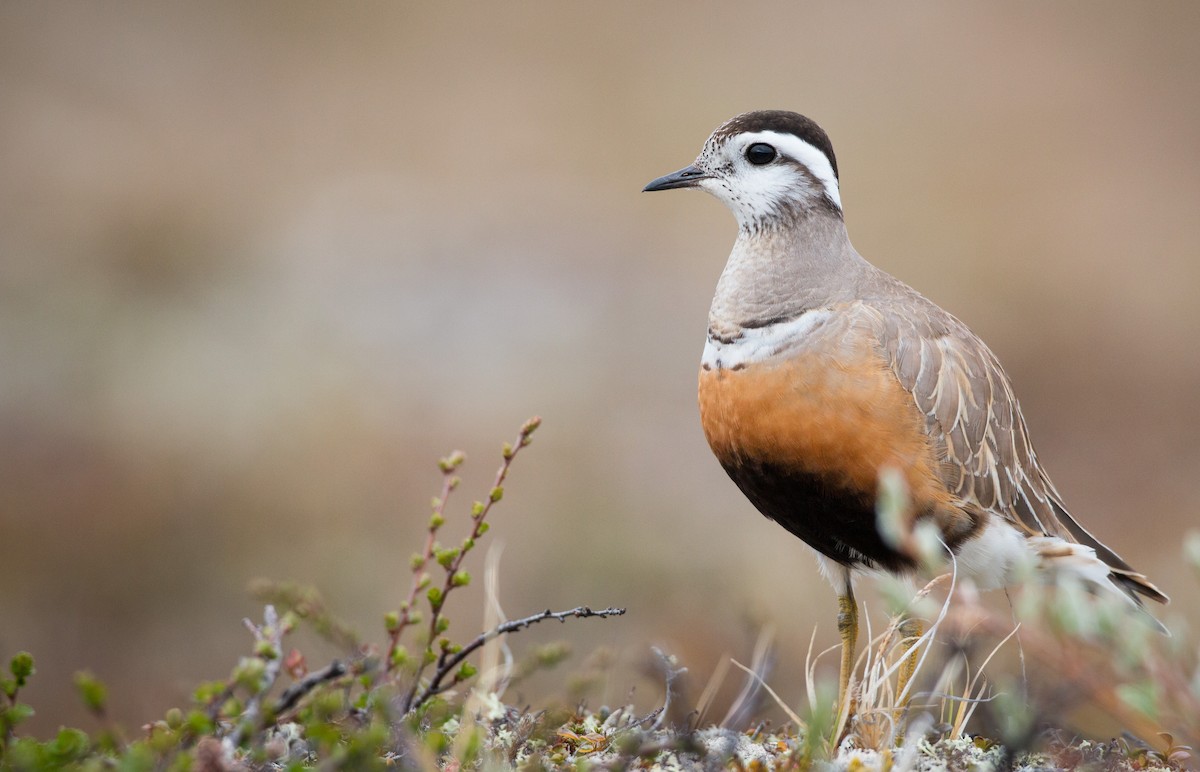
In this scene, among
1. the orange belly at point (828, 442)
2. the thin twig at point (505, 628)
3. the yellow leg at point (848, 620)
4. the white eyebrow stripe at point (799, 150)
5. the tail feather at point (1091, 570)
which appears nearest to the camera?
the thin twig at point (505, 628)

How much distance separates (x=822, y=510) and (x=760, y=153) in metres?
1.51

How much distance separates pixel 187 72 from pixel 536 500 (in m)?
12.9

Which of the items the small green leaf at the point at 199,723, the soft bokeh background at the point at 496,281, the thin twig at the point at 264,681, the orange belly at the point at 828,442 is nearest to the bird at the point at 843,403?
the orange belly at the point at 828,442

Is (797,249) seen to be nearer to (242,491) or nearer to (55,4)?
(242,491)

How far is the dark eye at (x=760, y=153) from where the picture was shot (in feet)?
14.6

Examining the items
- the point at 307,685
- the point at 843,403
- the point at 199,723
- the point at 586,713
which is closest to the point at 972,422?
the point at 843,403

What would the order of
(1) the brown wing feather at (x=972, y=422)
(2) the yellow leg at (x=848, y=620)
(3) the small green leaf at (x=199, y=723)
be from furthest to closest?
(2) the yellow leg at (x=848, y=620)
(1) the brown wing feather at (x=972, y=422)
(3) the small green leaf at (x=199, y=723)

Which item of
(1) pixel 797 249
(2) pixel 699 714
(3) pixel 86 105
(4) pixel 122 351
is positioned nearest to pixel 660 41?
(3) pixel 86 105

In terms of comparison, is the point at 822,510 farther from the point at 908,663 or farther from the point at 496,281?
the point at 496,281

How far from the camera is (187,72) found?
1839 centimetres

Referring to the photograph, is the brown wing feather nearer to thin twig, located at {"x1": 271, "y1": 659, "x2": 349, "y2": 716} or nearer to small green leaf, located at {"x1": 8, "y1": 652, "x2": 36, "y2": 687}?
thin twig, located at {"x1": 271, "y1": 659, "x2": 349, "y2": 716}

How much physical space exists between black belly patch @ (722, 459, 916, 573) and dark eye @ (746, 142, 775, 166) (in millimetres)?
1273

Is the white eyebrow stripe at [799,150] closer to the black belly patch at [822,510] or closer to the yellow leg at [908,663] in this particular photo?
the black belly patch at [822,510]

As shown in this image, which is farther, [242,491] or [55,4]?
[55,4]
